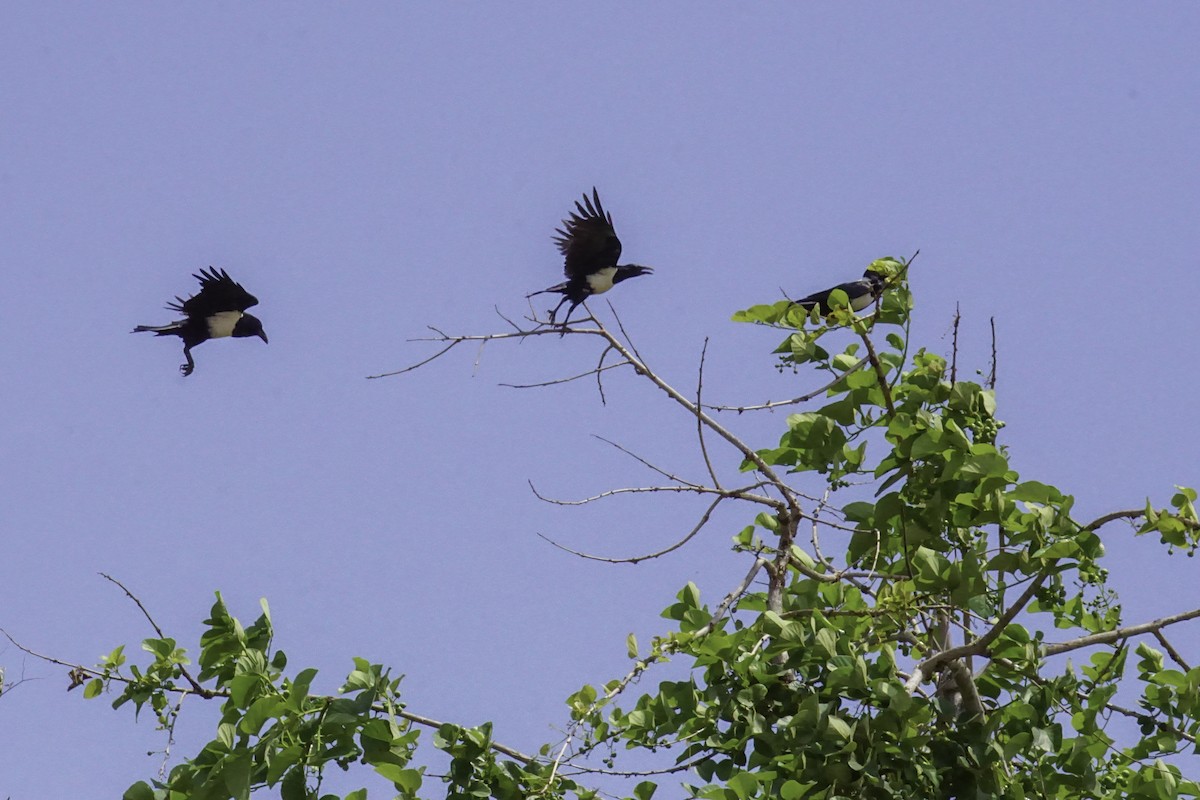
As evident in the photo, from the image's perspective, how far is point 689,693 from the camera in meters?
4.04

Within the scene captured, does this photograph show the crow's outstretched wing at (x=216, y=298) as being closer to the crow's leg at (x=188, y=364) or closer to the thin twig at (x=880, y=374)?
the crow's leg at (x=188, y=364)

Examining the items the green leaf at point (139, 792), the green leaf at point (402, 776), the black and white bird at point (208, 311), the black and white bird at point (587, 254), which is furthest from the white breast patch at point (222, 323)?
the green leaf at point (402, 776)

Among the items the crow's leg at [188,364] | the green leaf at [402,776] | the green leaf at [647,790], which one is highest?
the crow's leg at [188,364]

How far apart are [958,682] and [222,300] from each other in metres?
5.17

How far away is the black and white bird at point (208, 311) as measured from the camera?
770 centimetres

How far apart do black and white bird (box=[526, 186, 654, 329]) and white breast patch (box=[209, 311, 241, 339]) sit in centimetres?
186

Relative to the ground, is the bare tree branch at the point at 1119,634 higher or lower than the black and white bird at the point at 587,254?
lower

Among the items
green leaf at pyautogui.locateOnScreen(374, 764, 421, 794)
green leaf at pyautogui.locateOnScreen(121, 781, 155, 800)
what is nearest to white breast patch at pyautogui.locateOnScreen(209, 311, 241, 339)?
green leaf at pyautogui.locateOnScreen(121, 781, 155, 800)

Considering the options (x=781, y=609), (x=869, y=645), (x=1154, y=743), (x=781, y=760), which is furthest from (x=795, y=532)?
(x=1154, y=743)

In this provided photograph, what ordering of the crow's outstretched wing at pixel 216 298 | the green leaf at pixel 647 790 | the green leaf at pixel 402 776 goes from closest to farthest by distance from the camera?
1. the green leaf at pixel 402 776
2. the green leaf at pixel 647 790
3. the crow's outstretched wing at pixel 216 298

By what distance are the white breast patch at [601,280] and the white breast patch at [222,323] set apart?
A: 2090 millimetres

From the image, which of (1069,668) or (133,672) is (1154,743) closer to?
(1069,668)

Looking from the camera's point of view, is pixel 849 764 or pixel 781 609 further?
pixel 781 609

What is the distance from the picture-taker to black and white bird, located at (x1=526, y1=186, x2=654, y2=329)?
7812 millimetres
